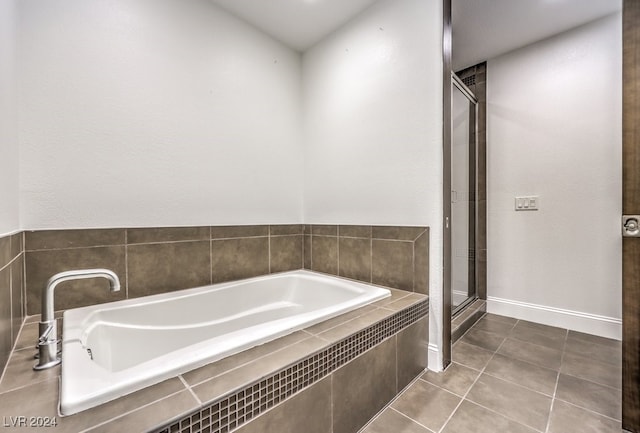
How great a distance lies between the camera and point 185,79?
6.09 feet

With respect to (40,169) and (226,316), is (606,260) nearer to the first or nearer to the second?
(226,316)

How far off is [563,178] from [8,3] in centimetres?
368

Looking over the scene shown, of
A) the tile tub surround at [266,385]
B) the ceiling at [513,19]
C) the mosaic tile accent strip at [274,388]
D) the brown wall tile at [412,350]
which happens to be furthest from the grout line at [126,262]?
the ceiling at [513,19]

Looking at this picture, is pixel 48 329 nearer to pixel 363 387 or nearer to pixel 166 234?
pixel 166 234

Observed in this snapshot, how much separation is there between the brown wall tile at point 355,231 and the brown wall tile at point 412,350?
0.72m

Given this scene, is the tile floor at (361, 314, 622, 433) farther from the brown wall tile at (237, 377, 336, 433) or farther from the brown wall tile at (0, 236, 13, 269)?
the brown wall tile at (0, 236, 13, 269)

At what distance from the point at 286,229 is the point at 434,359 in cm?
152

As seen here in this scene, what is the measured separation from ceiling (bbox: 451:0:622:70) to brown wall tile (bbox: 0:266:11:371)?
3043 millimetres

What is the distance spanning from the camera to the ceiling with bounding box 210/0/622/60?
2.01 metres

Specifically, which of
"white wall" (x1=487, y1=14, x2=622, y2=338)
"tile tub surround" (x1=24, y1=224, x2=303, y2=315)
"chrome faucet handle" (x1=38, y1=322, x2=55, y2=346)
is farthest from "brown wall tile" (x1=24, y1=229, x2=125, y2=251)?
Result: "white wall" (x1=487, y1=14, x2=622, y2=338)

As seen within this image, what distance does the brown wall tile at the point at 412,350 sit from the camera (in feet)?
4.83

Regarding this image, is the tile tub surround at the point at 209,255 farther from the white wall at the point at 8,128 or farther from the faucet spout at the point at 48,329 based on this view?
the faucet spout at the point at 48,329

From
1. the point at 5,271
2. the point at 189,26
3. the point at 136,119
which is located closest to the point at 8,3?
the point at 136,119

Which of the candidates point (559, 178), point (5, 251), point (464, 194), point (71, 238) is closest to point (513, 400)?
point (464, 194)
